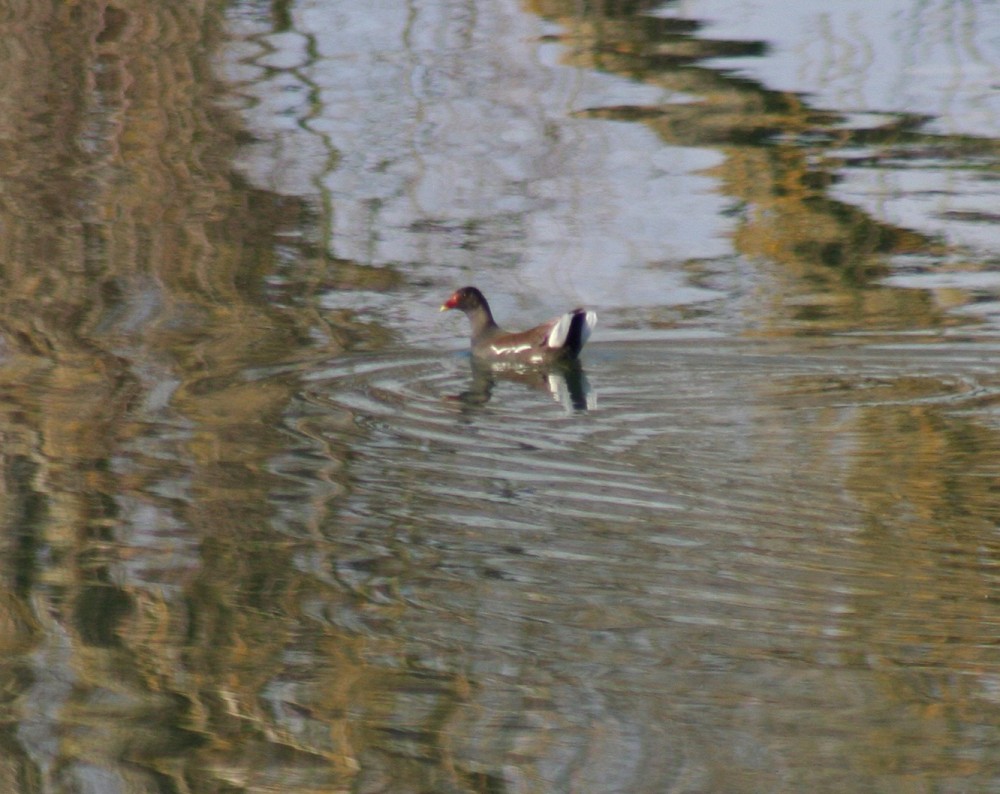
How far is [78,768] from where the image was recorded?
4230mm

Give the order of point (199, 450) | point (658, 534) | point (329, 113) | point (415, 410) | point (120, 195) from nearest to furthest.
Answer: point (658, 534), point (199, 450), point (415, 410), point (120, 195), point (329, 113)

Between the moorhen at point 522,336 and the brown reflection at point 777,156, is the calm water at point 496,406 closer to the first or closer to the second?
the brown reflection at point 777,156

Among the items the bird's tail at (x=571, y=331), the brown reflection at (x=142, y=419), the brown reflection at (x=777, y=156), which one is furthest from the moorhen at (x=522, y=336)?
the brown reflection at (x=777, y=156)

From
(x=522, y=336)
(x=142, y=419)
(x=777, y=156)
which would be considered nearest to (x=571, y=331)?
(x=522, y=336)

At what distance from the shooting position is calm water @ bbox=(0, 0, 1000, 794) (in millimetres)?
4477

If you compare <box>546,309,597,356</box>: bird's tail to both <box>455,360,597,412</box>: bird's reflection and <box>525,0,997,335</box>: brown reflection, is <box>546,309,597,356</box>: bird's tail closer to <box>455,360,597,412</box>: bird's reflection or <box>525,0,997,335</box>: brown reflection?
<box>455,360,597,412</box>: bird's reflection

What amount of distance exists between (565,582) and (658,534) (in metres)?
0.46

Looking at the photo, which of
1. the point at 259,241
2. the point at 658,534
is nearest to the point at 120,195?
the point at 259,241

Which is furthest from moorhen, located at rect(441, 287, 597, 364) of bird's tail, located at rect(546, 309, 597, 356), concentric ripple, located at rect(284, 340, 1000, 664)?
concentric ripple, located at rect(284, 340, 1000, 664)

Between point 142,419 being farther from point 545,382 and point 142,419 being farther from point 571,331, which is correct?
point 571,331

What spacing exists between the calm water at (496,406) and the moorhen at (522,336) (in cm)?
19

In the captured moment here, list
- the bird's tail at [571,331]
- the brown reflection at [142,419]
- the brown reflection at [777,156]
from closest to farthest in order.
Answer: the brown reflection at [142,419] < the bird's tail at [571,331] < the brown reflection at [777,156]

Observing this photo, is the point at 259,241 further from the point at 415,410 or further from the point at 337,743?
the point at 337,743

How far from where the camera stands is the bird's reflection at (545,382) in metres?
7.39
